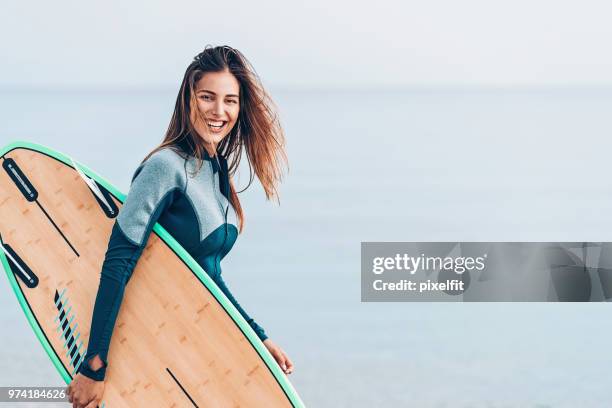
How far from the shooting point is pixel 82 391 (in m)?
2.31

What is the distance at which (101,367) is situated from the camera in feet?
7.65

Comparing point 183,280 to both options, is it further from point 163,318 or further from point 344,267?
point 344,267

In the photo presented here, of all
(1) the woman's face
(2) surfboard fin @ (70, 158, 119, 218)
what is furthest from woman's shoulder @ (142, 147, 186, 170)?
(2) surfboard fin @ (70, 158, 119, 218)

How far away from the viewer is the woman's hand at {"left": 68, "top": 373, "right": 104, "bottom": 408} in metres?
2.30

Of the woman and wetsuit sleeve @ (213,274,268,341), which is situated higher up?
the woman

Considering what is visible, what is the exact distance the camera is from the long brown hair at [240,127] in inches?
95.1

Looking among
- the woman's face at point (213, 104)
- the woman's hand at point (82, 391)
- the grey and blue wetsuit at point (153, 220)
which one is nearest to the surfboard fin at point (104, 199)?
the grey and blue wetsuit at point (153, 220)

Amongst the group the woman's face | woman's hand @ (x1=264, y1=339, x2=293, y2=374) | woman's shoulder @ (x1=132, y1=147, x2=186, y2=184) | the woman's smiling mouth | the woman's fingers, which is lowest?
the woman's fingers

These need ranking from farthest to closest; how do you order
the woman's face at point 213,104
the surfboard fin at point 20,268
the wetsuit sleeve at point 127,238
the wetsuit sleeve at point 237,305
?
the surfboard fin at point 20,268
the wetsuit sleeve at point 237,305
the woman's face at point 213,104
the wetsuit sleeve at point 127,238

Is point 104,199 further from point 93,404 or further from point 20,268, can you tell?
point 93,404

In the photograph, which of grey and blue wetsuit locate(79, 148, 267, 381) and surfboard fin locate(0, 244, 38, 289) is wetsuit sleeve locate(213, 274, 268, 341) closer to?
grey and blue wetsuit locate(79, 148, 267, 381)
